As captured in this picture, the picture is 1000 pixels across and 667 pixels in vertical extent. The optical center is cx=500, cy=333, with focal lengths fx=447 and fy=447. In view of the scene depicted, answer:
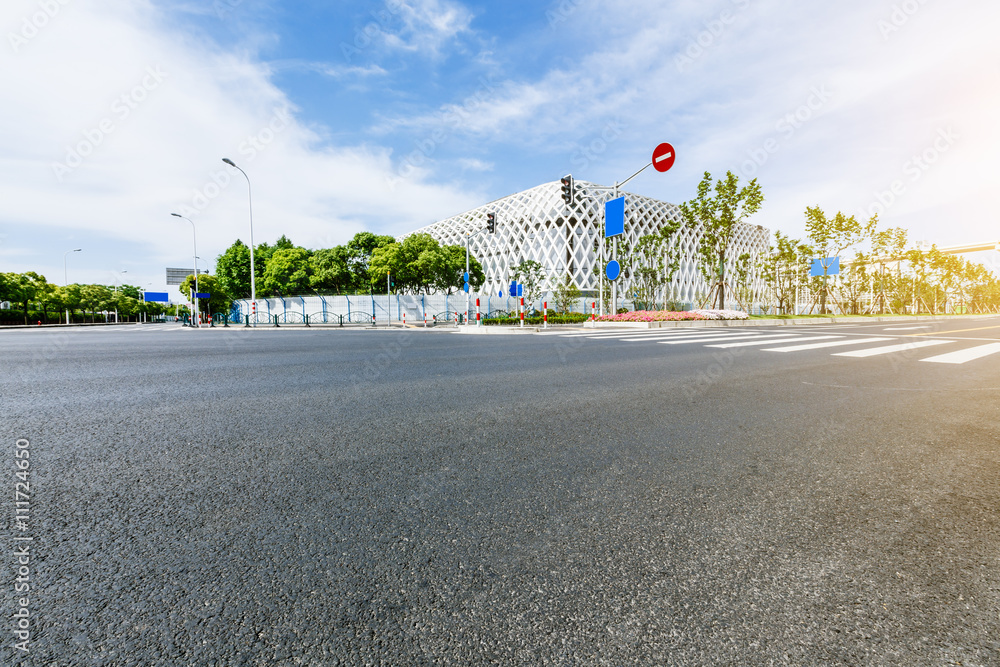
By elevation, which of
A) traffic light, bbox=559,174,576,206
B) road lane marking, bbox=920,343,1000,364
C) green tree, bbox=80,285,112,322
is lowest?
road lane marking, bbox=920,343,1000,364

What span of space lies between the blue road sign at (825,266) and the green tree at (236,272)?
2650 inches

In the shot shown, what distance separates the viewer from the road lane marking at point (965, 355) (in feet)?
25.6

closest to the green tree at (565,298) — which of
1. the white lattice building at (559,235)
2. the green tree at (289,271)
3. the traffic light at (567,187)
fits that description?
the white lattice building at (559,235)

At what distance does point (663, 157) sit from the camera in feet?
51.0

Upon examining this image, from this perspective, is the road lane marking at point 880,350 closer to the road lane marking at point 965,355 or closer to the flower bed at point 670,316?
the road lane marking at point 965,355

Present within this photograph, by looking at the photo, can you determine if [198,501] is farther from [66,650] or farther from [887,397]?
[887,397]

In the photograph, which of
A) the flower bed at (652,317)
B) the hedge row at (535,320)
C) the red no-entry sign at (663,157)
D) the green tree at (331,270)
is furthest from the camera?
the green tree at (331,270)

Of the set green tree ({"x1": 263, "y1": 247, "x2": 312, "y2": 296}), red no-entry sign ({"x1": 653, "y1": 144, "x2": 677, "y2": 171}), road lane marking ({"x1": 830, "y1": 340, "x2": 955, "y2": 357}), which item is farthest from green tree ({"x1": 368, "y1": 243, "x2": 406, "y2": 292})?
road lane marking ({"x1": 830, "y1": 340, "x2": 955, "y2": 357})

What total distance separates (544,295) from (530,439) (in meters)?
54.8

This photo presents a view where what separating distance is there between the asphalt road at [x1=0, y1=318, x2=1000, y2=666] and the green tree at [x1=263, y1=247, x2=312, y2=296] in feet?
168

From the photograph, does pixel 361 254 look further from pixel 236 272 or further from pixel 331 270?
pixel 236 272

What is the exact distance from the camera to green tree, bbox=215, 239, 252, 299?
211 feet

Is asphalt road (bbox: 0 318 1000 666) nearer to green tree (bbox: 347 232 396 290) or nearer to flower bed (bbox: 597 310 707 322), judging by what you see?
flower bed (bbox: 597 310 707 322)

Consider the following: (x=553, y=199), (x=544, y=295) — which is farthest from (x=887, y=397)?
(x=553, y=199)
